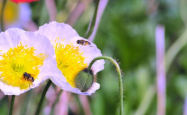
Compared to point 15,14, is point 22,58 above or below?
above

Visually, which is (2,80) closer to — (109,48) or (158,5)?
(109,48)

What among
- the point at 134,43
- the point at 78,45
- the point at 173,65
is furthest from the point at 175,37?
the point at 78,45

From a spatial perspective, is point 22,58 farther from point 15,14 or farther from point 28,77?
point 15,14

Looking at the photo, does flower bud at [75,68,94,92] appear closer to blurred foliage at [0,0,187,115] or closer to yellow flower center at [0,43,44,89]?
yellow flower center at [0,43,44,89]

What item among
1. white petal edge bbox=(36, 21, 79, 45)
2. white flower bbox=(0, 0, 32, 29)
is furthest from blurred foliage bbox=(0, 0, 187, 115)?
white petal edge bbox=(36, 21, 79, 45)

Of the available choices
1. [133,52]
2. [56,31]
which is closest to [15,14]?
[133,52]

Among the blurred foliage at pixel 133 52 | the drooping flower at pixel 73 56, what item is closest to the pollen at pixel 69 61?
the drooping flower at pixel 73 56

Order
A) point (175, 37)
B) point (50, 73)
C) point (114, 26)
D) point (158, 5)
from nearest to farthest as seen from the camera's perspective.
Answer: point (50, 73)
point (114, 26)
point (175, 37)
point (158, 5)
